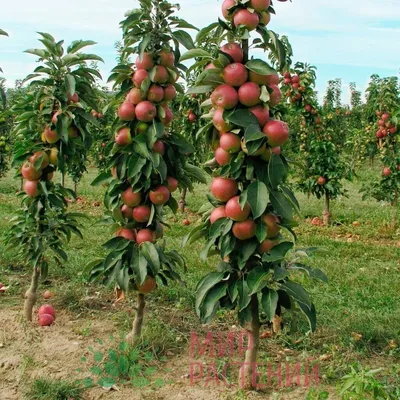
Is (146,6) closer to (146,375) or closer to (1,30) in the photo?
(1,30)

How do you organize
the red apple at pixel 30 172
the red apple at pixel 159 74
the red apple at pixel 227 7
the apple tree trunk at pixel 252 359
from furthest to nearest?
the red apple at pixel 30 172, the red apple at pixel 159 74, the apple tree trunk at pixel 252 359, the red apple at pixel 227 7

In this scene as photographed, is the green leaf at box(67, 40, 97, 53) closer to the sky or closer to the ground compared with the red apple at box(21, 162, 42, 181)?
closer to the sky

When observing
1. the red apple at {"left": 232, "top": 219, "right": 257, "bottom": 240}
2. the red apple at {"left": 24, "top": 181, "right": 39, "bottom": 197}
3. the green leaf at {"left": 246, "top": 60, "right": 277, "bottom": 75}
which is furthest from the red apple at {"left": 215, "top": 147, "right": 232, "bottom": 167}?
the red apple at {"left": 24, "top": 181, "right": 39, "bottom": 197}

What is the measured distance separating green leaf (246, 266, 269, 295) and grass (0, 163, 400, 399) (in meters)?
0.38

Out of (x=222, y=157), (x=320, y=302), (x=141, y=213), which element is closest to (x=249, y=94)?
(x=222, y=157)

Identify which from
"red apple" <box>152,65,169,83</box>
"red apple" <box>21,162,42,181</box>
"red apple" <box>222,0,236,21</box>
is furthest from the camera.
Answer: "red apple" <box>21,162,42,181</box>

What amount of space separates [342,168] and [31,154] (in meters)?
6.51

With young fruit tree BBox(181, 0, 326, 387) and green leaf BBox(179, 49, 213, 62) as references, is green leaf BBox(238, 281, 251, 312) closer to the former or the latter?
young fruit tree BBox(181, 0, 326, 387)

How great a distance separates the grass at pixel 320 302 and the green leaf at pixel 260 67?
106 cm

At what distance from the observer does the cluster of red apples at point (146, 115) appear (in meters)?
3.21

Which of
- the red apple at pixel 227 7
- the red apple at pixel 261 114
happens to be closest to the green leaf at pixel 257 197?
the red apple at pixel 261 114

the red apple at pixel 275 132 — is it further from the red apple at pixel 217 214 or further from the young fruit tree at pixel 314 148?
the young fruit tree at pixel 314 148

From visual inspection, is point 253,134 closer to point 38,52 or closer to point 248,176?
point 248,176

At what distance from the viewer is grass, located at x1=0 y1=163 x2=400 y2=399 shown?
3.45m
